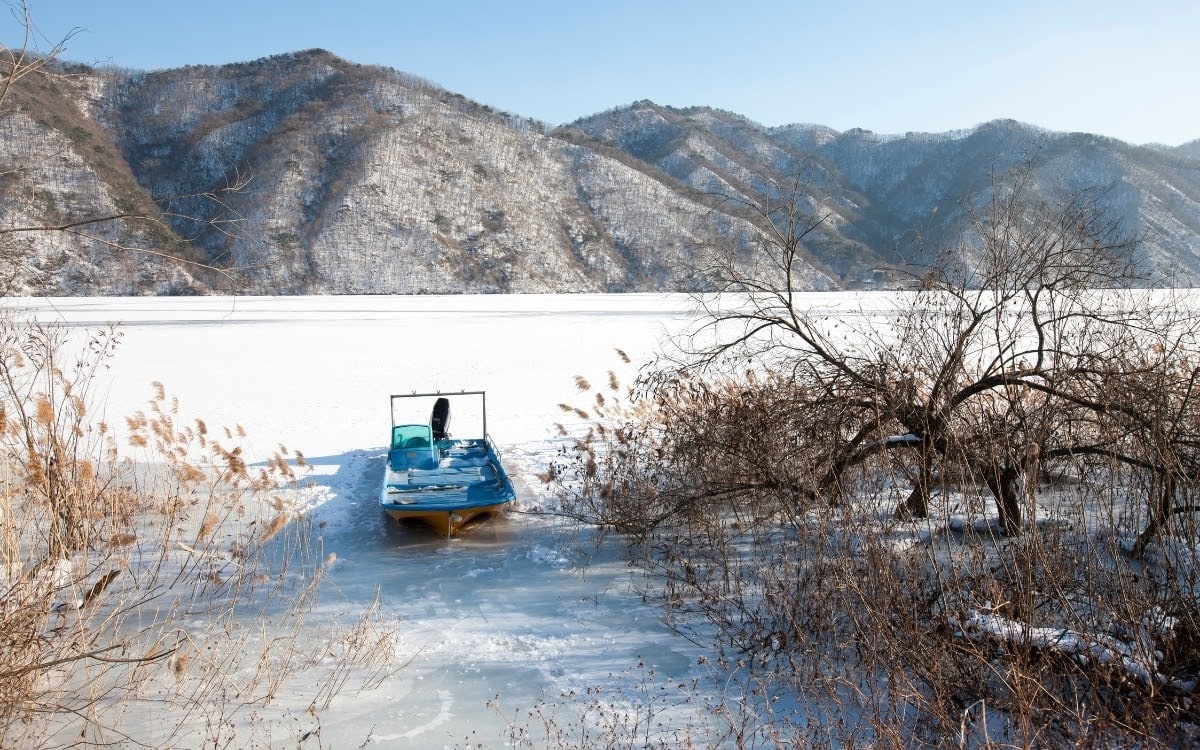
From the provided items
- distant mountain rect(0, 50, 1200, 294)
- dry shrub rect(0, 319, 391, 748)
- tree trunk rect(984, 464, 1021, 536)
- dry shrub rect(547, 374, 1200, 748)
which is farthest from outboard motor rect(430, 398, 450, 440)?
distant mountain rect(0, 50, 1200, 294)

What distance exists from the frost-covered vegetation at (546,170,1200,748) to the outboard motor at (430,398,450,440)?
7.75 ft

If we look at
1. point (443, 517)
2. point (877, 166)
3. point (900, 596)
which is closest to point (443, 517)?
point (443, 517)

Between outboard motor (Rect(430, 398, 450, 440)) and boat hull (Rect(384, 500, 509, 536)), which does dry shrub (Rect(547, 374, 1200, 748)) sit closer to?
boat hull (Rect(384, 500, 509, 536))

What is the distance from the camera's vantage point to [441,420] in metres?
10.3

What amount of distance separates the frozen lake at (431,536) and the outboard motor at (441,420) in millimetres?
790

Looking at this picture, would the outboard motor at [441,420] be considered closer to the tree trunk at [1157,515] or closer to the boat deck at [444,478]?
the boat deck at [444,478]

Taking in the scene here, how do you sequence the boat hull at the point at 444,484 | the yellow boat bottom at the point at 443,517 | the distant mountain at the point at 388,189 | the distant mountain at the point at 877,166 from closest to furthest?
1. the yellow boat bottom at the point at 443,517
2. the boat hull at the point at 444,484
3. the distant mountain at the point at 388,189
4. the distant mountain at the point at 877,166

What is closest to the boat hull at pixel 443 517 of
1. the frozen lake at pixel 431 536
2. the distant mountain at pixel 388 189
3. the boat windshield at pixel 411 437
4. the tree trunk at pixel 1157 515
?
the frozen lake at pixel 431 536

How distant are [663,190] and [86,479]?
63674 millimetres

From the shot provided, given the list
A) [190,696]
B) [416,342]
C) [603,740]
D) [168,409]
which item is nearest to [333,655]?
[190,696]

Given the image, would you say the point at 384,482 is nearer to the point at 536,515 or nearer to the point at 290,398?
the point at 536,515

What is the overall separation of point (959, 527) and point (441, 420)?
6222 millimetres

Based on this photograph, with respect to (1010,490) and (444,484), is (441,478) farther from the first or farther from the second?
(1010,490)

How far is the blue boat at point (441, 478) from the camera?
7461mm
